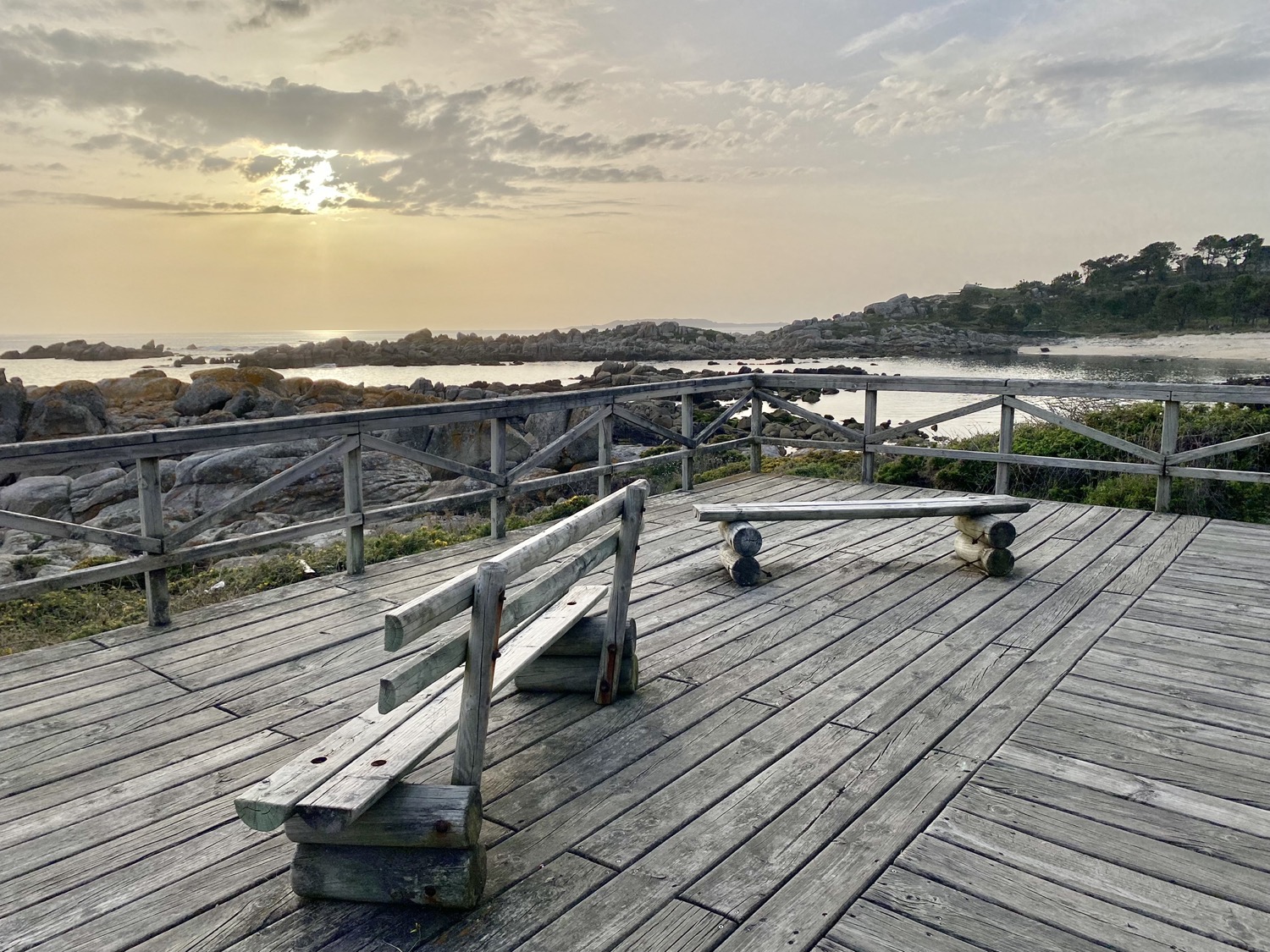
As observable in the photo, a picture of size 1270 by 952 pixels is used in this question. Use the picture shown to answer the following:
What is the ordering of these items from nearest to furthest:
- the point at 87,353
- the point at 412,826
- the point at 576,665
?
the point at 412,826 < the point at 576,665 < the point at 87,353

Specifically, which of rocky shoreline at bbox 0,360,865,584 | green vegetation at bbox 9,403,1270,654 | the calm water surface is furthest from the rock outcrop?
green vegetation at bbox 9,403,1270,654

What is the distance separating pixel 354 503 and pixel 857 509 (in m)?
3.08

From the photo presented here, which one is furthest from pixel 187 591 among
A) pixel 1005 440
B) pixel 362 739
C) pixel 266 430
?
pixel 1005 440

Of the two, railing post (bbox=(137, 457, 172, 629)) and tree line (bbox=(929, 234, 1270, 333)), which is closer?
railing post (bbox=(137, 457, 172, 629))

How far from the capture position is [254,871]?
7.64 feet

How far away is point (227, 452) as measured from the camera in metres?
13.9

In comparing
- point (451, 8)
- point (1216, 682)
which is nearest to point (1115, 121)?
point (451, 8)

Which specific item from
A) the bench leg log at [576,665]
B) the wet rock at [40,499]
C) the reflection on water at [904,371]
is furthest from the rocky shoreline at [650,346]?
the bench leg log at [576,665]

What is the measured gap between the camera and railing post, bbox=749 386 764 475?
8.52 meters

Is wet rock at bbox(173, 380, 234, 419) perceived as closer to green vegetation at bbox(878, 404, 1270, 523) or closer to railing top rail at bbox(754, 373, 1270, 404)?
green vegetation at bbox(878, 404, 1270, 523)

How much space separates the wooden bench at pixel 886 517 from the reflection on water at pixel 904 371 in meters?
2.56

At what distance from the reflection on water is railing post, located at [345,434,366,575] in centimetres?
514

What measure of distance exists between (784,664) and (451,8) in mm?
10060

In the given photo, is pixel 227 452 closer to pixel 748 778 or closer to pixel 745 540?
pixel 745 540
